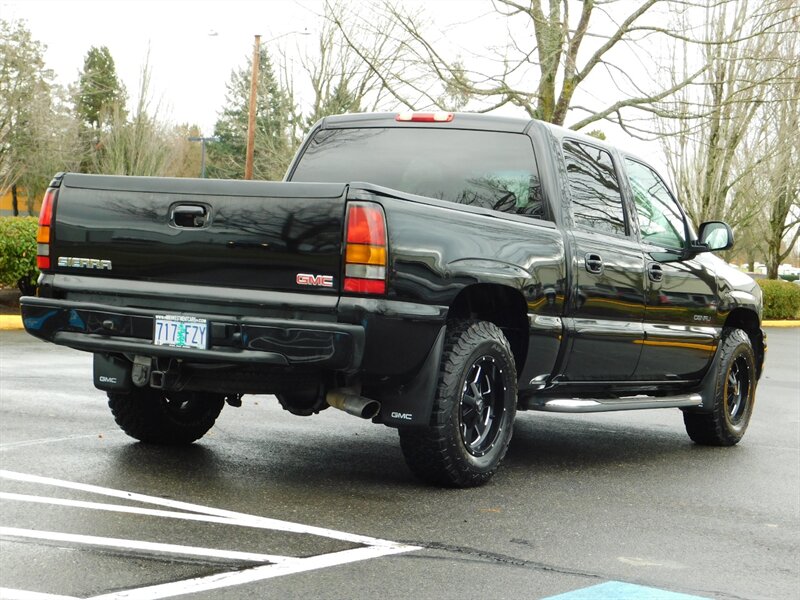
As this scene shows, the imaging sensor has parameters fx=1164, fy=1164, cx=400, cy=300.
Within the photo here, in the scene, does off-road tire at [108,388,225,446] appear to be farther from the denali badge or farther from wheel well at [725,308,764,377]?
wheel well at [725,308,764,377]

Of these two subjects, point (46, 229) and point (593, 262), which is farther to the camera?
point (593, 262)

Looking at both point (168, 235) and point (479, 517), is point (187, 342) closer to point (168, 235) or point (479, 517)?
point (168, 235)

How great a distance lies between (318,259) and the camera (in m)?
5.36

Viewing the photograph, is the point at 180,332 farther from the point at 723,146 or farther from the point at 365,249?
the point at 723,146

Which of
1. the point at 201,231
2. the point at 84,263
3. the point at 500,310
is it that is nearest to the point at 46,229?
the point at 84,263

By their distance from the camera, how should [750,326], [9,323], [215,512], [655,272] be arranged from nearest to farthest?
[215,512], [655,272], [750,326], [9,323]

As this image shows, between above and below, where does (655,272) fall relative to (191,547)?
above

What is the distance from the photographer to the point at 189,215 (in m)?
5.61

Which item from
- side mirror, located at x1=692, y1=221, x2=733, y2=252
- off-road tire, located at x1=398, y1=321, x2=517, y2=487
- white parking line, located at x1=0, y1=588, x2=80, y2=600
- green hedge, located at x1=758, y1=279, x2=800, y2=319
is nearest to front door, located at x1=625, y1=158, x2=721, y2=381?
side mirror, located at x1=692, y1=221, x2=733, y2=252

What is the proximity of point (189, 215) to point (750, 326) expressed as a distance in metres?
5.03

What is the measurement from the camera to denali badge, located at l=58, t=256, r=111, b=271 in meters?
5.80

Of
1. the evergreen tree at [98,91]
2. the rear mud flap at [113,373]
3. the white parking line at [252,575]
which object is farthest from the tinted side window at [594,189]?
the evergreen tree at [98,91]

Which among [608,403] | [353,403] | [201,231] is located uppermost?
[201,231]

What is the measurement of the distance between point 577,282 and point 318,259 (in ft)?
6.49
